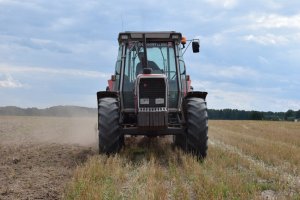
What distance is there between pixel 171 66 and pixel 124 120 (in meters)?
1.64

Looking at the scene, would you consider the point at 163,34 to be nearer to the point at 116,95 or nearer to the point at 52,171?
the point at 116,95

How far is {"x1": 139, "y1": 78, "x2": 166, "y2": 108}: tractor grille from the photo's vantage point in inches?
381

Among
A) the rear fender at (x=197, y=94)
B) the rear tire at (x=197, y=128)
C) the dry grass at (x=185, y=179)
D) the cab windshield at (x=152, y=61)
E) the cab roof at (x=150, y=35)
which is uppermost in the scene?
the cab roof at (x=150, y=35)

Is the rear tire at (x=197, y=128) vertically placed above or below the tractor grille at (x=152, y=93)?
below

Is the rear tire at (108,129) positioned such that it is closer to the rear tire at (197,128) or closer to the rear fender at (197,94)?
the rear tire at (197,128)

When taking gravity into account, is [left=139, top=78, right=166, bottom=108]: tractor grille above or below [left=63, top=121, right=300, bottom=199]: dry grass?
above

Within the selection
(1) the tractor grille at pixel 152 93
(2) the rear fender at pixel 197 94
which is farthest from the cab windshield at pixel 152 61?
(1) the tractor grille at pixel 152 93

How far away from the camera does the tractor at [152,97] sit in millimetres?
9391

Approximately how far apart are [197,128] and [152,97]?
1.14 meters

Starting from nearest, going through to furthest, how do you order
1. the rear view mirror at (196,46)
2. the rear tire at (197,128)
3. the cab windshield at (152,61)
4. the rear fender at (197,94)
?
the rear tire at (197,128)
the rear fender at (197,94)
the rear view mirror at (196,46)
the cab windshield at (152,61)

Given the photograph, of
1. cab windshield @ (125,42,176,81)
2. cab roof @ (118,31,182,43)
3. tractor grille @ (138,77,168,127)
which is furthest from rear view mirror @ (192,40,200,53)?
tractor grille @ (138,77,168,127)

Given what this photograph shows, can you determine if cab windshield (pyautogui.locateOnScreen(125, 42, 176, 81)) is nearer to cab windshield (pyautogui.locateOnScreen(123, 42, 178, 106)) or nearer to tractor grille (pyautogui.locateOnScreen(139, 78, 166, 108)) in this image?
cab windshield (pyautogui.locateOnScreen(123, 42, 178, 106))

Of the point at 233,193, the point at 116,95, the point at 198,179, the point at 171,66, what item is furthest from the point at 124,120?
the point at 233,193

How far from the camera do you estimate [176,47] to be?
10.7 metres
